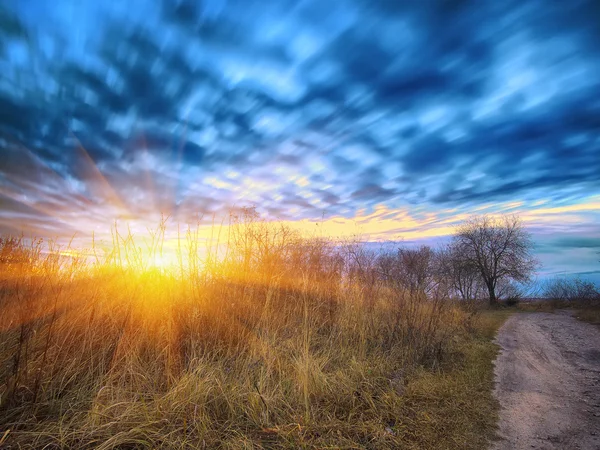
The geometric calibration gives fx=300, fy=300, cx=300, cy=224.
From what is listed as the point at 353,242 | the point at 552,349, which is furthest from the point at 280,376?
the point at 552,349

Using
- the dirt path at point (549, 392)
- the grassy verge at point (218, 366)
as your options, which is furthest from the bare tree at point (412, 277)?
the dirt path at point (549, 392)

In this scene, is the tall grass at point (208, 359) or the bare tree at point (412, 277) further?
the bare tree at point (412, 277)

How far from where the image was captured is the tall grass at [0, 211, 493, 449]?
292 centimetres

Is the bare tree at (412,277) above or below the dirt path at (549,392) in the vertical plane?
above

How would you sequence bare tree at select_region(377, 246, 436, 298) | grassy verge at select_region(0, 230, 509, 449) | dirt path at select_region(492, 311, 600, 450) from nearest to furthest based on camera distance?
grassy verge at select_region(0, 230, 509, 449)
dirt path at select_region(492, 311, 600, 450)
bare tree at select_region(377, 246, 436, 298)

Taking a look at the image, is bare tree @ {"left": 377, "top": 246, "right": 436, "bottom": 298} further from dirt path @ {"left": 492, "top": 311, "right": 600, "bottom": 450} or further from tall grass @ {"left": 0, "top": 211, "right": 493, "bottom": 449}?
dirt path @ {"left": 492, "top": 311, "right": 600, "bottom": 450}

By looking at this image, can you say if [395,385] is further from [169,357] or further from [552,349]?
[552,349]

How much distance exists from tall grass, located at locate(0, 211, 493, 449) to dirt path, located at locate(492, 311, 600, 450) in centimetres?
47

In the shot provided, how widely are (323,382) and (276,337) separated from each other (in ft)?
4.93

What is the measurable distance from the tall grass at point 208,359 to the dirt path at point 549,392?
47cm

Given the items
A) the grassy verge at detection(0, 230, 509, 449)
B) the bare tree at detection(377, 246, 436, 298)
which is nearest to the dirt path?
the grassy verge at detection(0, 230, 509, 449)

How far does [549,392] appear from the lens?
192 inches

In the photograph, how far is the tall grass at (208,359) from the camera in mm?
2918

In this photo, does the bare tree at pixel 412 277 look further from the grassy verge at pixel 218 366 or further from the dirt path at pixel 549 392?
the dirt path at pixel 549 392
